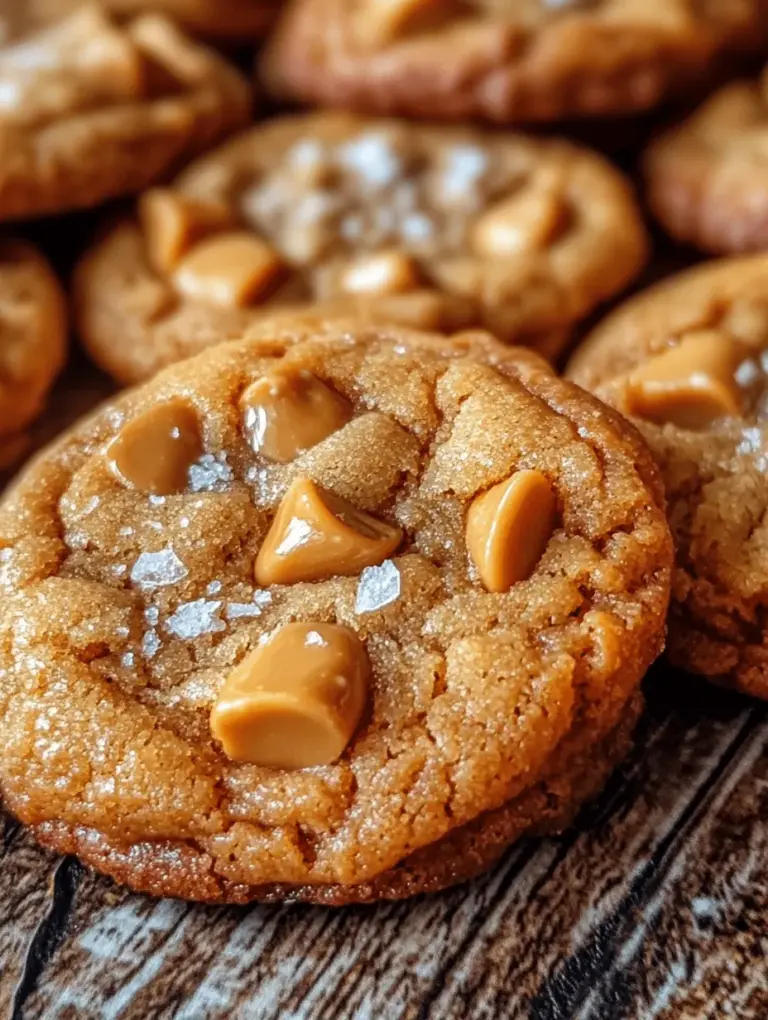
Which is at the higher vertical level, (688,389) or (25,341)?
(688,389)

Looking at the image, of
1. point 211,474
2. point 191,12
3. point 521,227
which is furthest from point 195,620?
point 191,12

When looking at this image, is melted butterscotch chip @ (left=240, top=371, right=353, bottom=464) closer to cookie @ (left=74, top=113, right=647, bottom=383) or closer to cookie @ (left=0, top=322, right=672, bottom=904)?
cookie @ (left=0, top=322, right=672, bottom=904)

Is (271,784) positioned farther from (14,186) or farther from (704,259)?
(704,259)

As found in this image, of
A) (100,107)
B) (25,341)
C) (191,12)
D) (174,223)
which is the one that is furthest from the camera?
(191,12)

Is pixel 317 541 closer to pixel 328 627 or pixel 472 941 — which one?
pixel 328 627

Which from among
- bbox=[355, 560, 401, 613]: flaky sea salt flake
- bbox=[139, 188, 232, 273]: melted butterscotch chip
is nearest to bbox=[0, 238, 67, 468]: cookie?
bbox=[139, 188, 232, 273]: melted butterscotch chip

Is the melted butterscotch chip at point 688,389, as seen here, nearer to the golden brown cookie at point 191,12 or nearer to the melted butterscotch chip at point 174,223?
the melted butterscotch chip at point 174,223

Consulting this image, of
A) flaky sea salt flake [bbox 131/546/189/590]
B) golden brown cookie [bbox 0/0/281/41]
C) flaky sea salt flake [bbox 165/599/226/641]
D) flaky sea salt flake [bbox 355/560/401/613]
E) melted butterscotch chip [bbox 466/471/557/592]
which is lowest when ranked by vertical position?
flaky sea salt flake [bbox 165/599/226/641]
